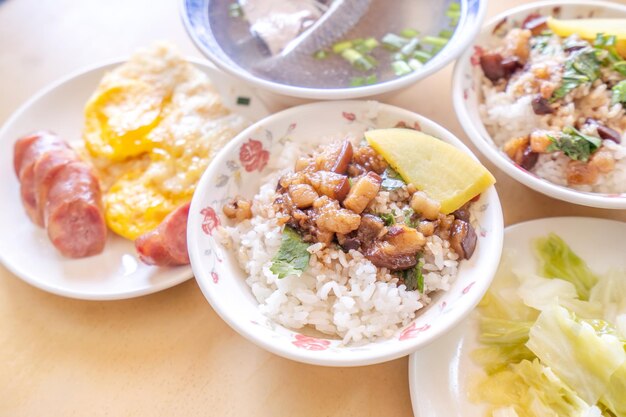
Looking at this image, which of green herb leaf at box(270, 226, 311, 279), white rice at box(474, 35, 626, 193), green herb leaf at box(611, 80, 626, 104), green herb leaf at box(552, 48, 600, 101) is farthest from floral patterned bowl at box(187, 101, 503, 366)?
green herb leaf at box(611, 80, 626, 104)

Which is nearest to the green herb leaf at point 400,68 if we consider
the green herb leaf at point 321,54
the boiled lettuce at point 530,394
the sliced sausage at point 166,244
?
the green herb leaf at point 321,54

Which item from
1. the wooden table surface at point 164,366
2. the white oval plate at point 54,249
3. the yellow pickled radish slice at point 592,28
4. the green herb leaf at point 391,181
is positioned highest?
the yellow pickled radish slice at point 592,28

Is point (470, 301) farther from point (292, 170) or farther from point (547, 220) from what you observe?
point (292, 170)

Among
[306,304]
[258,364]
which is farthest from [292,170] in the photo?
[258,364]

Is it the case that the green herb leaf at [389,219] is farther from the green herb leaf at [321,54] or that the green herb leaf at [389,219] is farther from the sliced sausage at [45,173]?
the sliced sausage at [45,173]

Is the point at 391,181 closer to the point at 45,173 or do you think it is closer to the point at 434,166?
the point at 434,166

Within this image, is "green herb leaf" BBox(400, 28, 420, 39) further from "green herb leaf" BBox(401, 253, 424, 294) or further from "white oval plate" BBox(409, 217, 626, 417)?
"green herb leaf" BBox(401, 253, 424, 294)

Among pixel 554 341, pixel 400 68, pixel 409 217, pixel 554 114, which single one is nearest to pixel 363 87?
pixel 400 68
